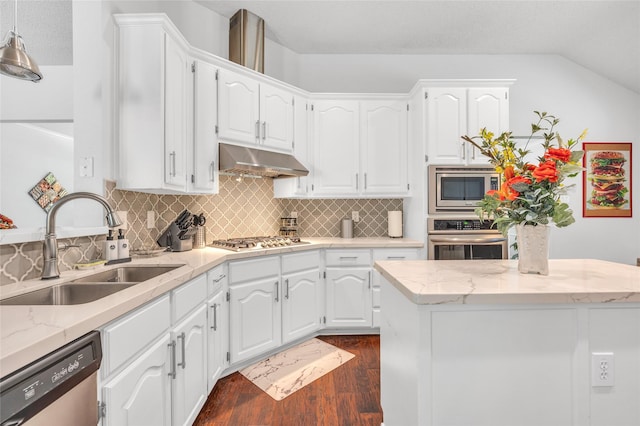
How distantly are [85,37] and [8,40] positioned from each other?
0.43 m

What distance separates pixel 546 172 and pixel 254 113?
2.28 meters

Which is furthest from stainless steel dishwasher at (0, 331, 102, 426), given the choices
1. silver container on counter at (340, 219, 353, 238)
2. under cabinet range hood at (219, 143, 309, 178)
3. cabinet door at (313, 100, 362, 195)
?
silver container on counter at (340, 219, 353, 238)

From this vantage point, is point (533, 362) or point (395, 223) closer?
point (533, 362)

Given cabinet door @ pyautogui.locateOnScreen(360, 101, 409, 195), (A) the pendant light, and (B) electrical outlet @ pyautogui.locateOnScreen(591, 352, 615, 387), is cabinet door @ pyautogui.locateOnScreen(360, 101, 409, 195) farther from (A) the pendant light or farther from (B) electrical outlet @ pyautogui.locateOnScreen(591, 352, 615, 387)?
(A) the pendant light

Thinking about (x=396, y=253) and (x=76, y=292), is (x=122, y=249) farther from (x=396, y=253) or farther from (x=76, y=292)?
(x=396, y=253)

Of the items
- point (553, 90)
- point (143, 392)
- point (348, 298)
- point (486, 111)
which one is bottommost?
point (348, 298)

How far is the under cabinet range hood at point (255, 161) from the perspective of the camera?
2596 mm

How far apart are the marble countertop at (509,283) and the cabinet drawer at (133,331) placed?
37.5 inches

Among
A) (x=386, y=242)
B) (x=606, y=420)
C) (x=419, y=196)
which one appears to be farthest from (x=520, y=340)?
(x=419, y=196)

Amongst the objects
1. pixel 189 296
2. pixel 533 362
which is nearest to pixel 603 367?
pixel 533 362

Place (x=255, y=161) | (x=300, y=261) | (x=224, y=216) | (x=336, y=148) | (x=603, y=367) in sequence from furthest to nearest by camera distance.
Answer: (x=336, y=148) → (x=224, y=216) → (x=300, y=261) → (x=255, y=161) → (x=603, y=367)

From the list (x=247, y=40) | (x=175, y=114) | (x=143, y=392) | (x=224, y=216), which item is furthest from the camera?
(x=224, y=216)

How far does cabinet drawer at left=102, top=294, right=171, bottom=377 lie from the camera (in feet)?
3.32

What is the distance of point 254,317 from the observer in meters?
2.50
